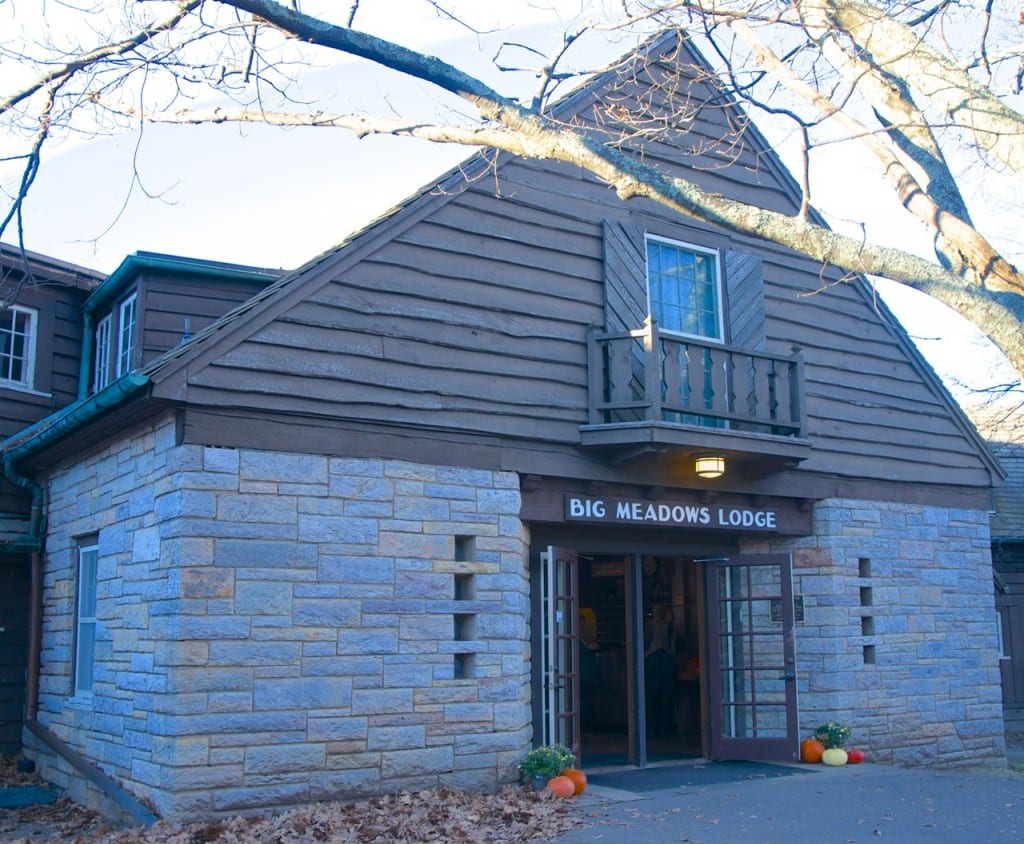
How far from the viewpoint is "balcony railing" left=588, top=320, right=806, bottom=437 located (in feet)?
33.8

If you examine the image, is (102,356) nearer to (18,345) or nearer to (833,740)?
(18,345)

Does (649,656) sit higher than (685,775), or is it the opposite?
(649,656)

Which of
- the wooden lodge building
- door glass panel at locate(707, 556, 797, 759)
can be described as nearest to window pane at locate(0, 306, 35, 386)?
the wooden lodge building

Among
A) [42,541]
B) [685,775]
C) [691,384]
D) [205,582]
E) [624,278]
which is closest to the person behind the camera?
[205,582]

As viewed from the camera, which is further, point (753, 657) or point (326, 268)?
point (753, 657)

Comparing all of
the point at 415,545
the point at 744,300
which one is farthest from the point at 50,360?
the point at 744,300

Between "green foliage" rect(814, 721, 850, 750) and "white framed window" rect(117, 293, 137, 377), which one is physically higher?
"white framed window" rect(117, 293, 137, 377)

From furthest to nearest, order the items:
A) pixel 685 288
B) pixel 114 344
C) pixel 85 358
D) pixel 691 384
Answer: pixel 85 358 → pixel 114 344 → pixel 685 288 → pixel 691 384

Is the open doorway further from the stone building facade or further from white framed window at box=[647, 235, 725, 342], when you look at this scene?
the stone building facade

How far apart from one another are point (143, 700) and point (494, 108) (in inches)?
199

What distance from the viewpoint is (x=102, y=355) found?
42.1 feet

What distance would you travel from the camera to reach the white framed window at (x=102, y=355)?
1256cm

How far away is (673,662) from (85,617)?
719cm

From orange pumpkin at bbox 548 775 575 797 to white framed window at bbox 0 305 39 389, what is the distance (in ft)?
24.2
